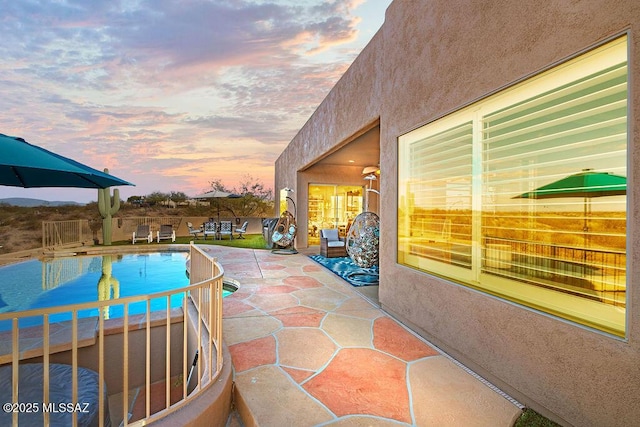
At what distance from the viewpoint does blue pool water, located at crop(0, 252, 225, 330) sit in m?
5.86

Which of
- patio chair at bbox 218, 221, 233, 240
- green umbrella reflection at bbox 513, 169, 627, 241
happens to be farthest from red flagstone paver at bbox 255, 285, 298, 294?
patio chair at bbox 218, 221, 233, 240

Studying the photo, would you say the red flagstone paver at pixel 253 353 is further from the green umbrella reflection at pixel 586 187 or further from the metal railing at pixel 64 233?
the metal railing at pixel 64 233

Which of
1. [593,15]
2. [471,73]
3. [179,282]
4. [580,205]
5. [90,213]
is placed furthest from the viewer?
[90,213]

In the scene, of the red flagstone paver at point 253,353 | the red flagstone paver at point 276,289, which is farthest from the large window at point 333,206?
the red flagstone paver at point 253,353

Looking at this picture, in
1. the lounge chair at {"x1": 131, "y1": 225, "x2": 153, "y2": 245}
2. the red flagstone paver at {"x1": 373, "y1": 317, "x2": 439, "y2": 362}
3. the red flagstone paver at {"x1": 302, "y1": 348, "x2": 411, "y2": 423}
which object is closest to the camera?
the red flagstone paver at {"x1": 302, "y1": 348, "x2": 411, "y2": 423}

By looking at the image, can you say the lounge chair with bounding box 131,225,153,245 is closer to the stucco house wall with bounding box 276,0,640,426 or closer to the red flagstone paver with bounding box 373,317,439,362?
the stucco house wall with bounding box 276,0,640,426

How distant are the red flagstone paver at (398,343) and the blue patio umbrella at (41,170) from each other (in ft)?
12.1

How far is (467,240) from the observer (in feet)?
9.96

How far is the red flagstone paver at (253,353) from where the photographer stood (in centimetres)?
280

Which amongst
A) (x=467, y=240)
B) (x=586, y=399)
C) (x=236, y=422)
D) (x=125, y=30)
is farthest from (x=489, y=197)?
(x=125, y=30)

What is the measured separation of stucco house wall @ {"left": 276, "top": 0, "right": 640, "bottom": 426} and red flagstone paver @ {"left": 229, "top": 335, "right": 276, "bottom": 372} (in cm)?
186

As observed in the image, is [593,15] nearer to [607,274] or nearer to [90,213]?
[607,274]

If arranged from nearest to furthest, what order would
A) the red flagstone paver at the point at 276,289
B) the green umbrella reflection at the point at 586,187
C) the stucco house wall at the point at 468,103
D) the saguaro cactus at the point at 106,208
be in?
the stucco house wall at the point at 468,103 → the green umbrella reflection at the point at 586,187 → the red flagstone paver at the point at 276,289 → the saguaro cactus at the point at 106,208

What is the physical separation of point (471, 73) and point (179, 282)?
7850 mm
